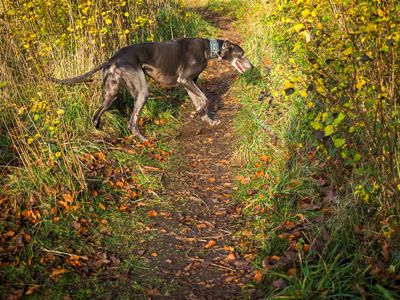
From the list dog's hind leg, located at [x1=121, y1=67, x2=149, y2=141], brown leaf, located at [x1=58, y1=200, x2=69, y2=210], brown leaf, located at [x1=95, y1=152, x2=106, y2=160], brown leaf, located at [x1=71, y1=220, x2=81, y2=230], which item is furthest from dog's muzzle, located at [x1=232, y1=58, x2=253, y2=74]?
Answer: brown leaf, located at [x1=71, y1=220, x2=81, y2=230]

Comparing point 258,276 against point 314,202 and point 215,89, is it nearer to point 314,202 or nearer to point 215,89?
point 314,202

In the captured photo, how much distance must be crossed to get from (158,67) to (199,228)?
3150mm

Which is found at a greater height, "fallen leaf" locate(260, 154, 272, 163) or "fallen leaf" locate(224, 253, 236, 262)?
"fallen leaf" locate(224, 253, 236, 262)

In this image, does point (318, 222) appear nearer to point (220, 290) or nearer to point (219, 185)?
point (220, 290)

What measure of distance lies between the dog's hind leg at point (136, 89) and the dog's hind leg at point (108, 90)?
13cm

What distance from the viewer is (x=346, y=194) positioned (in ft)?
11.8

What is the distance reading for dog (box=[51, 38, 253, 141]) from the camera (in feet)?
19.6

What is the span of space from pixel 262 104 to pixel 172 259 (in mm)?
3440

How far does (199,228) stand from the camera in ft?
14.5

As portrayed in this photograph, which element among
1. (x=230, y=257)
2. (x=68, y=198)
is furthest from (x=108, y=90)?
(x=230, y=257)

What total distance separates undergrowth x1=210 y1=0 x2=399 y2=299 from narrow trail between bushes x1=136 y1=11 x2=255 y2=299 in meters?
0.22

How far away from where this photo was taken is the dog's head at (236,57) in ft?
24.5

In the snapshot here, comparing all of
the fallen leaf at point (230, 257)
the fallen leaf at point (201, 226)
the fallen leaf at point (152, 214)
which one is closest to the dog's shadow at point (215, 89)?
the fallen leaf at point (152, 214)

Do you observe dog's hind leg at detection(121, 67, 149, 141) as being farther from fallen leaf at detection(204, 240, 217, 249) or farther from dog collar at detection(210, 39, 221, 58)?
fallen leaf at detection(204, 240, 217, 249)
